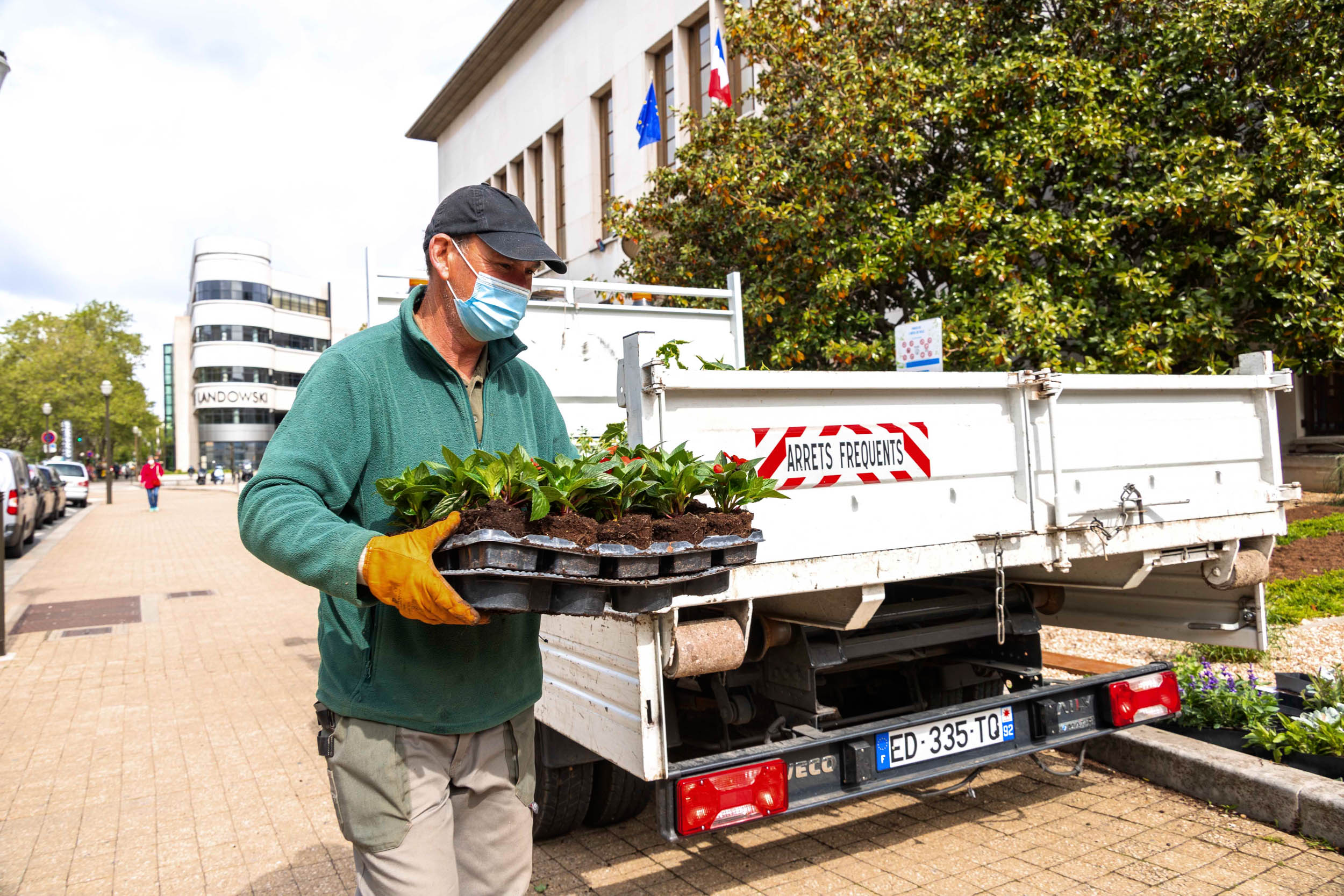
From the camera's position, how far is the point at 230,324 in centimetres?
7606

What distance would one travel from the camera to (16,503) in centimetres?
1564

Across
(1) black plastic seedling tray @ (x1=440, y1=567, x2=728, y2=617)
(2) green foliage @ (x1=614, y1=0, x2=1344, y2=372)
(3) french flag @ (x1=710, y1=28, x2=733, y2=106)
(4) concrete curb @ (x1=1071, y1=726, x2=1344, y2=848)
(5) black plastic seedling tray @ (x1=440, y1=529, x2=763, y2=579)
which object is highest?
(3) french flag @ (x1=710, y1=28, x2=733, y2=106)

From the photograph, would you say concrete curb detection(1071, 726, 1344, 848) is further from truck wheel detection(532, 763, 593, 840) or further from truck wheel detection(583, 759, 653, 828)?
truck wheel detection(532, 763, 593, 840)

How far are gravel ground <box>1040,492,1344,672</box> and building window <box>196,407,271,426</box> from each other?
8074 cm

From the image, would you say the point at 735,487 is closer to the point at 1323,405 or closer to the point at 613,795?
the point at 613,795

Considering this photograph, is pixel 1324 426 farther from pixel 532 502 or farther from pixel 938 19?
pixel 532 502

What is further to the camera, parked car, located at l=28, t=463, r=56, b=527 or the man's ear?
parked car, located at l=28, t=463, r=56, b=527

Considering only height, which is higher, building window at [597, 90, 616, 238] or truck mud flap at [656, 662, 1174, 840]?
building window at [597, 90, 616, 238]

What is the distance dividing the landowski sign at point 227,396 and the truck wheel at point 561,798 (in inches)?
3209

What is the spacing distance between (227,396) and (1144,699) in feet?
273

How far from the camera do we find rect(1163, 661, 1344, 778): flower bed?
3.95m

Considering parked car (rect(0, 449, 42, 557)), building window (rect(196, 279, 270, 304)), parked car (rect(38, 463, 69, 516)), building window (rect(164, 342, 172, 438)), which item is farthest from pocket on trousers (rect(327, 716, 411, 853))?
building window (rect(164, 342, 172, 438))

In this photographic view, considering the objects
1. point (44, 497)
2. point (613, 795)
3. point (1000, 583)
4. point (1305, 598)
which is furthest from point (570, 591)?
point (44, 497)

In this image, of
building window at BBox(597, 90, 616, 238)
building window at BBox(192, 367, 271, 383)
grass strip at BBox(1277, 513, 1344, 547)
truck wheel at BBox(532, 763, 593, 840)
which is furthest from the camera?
building window at BBox(192, 367, 271, 383)
